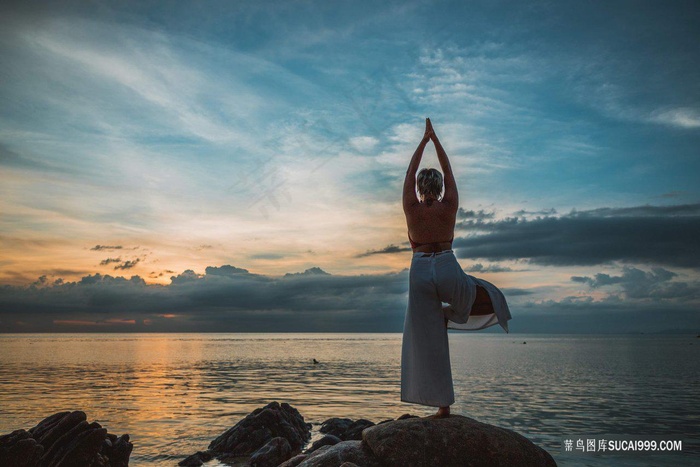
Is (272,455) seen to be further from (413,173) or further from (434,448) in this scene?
(413,173)

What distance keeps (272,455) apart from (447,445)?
31.6 ft

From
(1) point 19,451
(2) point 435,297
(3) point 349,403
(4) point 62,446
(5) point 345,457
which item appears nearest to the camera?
(2) point 435,297

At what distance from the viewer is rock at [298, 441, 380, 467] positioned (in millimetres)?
8508

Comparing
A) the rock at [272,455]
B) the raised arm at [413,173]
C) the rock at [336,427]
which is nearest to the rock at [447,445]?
the raised arm at [413,173]

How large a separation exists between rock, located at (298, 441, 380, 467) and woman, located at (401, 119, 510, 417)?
1.36 metres

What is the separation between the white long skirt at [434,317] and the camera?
25.7 ft

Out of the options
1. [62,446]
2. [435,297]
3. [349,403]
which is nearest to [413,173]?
[435,297]

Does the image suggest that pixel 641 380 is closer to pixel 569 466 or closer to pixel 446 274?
pixel 569 466

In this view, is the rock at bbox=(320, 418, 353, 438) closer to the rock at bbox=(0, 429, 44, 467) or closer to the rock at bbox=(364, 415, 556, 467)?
the rock at bbox=(0, 429, 44, 467)

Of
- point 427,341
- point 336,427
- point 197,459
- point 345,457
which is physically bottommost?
point 197,459

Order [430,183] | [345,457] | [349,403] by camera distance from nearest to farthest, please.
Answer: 1. [430,183]
2. [345,457]
3. [349,403]

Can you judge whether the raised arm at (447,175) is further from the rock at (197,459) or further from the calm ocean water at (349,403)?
the rock at (197,459)

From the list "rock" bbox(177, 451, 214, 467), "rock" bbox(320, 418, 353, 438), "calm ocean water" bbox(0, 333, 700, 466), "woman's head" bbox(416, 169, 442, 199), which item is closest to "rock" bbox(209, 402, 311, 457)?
"rock" bbox(177, 451, 214, 467)

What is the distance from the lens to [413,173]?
27.0 feet
